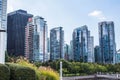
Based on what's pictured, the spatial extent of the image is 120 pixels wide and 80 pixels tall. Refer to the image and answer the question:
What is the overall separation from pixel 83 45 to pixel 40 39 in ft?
60.1

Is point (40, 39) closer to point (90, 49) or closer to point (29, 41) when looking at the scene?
point (29, 41)

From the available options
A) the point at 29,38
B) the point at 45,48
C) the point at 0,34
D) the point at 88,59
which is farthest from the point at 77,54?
the point at 0,34

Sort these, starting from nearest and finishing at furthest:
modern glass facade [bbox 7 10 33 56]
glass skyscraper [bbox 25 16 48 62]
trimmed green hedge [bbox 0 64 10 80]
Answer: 1. trimmed green hedge [bbox 0 64 10 80]
2. glass skyscraper [bbox 25 16 48 62]
3. modern glass facade [bbox 7 10 33 56]

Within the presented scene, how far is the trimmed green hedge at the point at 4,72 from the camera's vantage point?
10.4 metres

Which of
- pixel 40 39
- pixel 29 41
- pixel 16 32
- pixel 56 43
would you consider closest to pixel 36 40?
pixel 29 41


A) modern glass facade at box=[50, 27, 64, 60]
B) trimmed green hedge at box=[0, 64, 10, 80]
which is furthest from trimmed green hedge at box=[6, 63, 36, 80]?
modern glass facade at box=[50, 27, 64, 60]

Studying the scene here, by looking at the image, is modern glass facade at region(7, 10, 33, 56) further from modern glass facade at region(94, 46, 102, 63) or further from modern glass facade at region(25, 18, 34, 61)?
modern glass facade at region(94, 46, 102, 63)

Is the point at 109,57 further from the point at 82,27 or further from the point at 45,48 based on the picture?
the point at 45,48

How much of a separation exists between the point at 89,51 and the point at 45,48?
18674mm

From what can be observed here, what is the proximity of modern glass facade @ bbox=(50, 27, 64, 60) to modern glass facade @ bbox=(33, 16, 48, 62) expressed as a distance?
11.6ft

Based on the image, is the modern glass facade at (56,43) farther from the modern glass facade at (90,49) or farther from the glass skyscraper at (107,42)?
the glass skyscraper at (107,42)

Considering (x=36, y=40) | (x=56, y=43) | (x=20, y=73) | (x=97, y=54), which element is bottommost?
(x=97, y=54)

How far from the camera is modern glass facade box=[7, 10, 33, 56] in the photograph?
322 ft

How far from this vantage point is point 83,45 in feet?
352
